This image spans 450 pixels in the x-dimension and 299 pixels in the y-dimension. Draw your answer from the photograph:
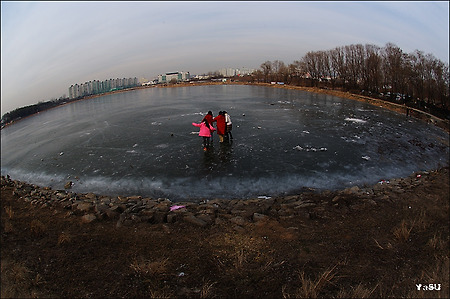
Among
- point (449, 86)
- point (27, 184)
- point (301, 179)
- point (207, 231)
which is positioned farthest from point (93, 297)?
point (449, 86)

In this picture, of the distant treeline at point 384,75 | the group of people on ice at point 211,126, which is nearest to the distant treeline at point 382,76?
the distant treeline at point 384,75

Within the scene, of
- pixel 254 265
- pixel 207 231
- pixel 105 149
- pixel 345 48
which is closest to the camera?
pixel 254 265

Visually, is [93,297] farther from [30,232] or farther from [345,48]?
[345,48]

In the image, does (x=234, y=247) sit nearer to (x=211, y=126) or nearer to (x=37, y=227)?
(x=37, y=227)

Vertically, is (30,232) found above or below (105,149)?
below

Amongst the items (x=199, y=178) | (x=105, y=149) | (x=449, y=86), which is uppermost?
(x=449, y=86)

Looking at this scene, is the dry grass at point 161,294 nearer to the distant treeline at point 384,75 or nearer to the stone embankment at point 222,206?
the stone embankment at point 222,206

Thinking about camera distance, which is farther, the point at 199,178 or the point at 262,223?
the point at 199,178

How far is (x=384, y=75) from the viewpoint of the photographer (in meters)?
32.7

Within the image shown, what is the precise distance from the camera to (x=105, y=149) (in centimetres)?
1200

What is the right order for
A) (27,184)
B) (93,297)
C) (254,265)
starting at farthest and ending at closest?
(27,184)
(254,265)
(93,297)

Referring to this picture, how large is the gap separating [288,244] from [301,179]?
371cm

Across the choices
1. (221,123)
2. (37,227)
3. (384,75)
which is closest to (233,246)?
(37,227)

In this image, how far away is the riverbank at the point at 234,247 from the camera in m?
3.43
